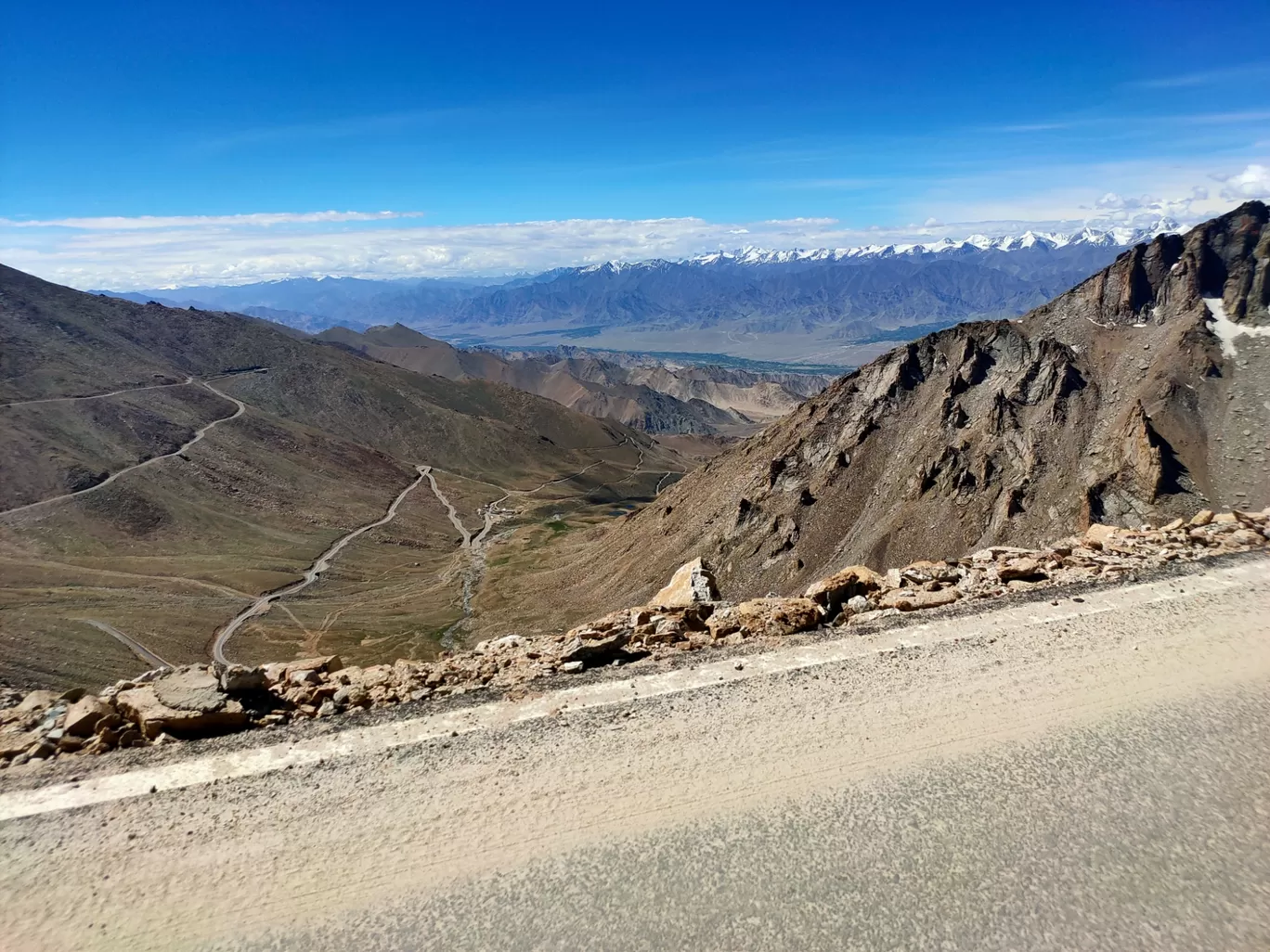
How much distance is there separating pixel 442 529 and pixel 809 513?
84698 mm

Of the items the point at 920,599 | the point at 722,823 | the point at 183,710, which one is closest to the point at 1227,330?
the point at 920,599

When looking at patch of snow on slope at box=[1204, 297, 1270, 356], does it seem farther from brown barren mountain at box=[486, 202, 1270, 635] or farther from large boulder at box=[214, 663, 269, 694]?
large boulder at box=[214, 663, 269, 694]

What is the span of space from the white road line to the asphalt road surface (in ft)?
0.24

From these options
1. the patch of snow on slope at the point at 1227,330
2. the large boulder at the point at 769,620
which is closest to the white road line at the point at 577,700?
the large boulder at the point at 769,620

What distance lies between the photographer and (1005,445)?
86.6 metres

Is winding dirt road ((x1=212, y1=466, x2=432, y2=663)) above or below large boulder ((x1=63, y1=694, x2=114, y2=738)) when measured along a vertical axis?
below

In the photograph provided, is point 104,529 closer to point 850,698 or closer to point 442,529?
point 442,529

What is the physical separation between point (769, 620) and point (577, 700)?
20.1ft

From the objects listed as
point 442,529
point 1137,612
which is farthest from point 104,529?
point 1137,612

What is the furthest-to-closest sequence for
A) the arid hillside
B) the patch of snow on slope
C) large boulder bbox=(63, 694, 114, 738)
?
1. the patch of snow on slope
2. the arid hillside
3. large boulder bbox=(63, 694, 114, 738)

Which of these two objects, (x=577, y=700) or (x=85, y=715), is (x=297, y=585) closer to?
(x=85, y=715)

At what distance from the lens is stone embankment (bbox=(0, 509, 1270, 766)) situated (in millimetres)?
14359

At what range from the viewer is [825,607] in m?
19.9

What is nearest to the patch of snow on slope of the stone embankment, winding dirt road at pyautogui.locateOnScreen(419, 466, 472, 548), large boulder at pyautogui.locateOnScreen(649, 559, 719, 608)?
the stone embankment
